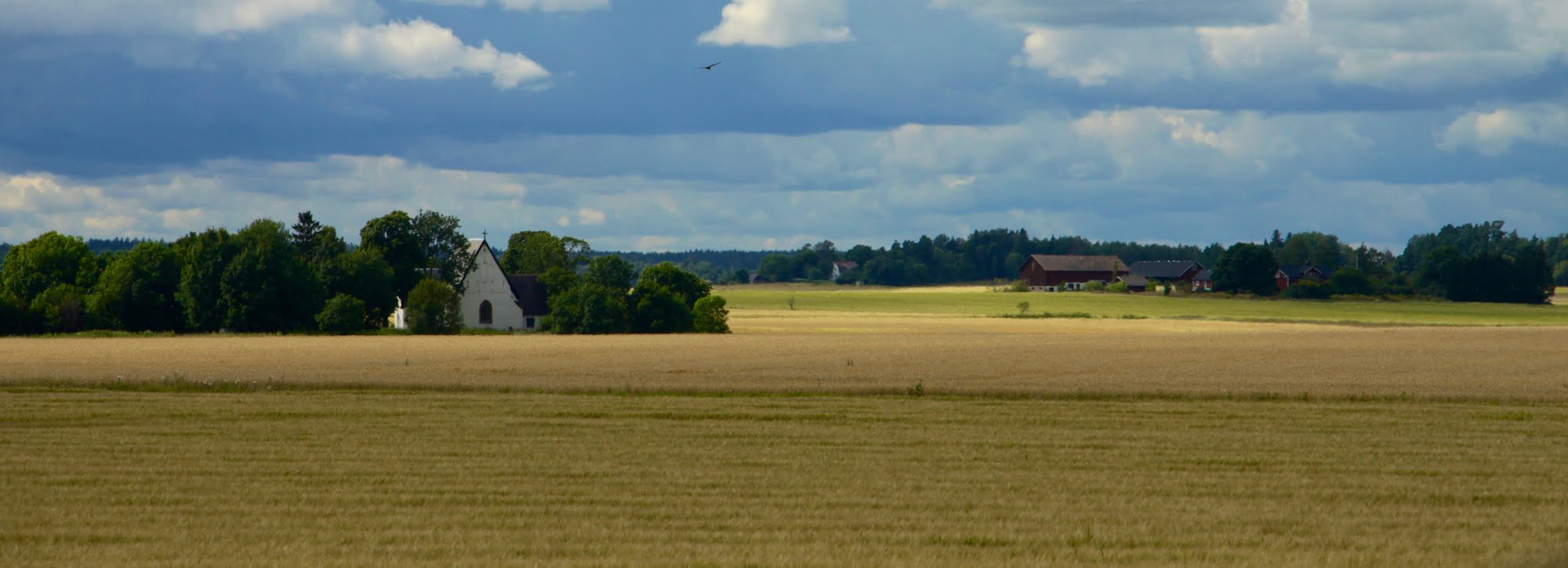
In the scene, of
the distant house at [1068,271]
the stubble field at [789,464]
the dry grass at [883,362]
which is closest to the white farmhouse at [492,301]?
the dry grass at [883,362]

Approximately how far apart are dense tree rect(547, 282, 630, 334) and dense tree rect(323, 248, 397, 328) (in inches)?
404

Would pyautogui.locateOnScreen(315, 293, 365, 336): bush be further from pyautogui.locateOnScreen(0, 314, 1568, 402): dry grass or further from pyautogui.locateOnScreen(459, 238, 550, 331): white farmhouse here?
pyautogui.locateOnScreen(459, 238, 550, 331): white farmhouse

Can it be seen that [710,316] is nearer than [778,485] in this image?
No

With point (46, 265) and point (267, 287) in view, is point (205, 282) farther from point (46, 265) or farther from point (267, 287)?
point (46, 265)

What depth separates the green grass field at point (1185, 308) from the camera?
9806cm

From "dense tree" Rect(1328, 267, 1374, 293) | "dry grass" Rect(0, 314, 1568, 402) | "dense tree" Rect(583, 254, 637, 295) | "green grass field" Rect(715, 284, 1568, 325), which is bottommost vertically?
"dry grass" Rect(0, 314, 1568, 402)

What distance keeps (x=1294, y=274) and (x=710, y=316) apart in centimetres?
10421

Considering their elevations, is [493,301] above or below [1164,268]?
below

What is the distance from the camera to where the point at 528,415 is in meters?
27.9

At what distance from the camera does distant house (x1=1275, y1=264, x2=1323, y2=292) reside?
15900cm

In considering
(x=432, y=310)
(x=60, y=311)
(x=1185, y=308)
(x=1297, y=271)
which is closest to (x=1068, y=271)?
(x=1297, y=271)

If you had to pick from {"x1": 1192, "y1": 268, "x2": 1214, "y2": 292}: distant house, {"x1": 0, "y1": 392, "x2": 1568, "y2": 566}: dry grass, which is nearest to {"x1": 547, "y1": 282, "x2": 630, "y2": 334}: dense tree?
{"x1": 0, "y1": 392, "x2": 1568, "y2": 566}: dry grass

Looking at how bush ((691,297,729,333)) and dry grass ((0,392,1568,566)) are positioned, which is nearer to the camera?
dry grass ((0,392,1568,566))

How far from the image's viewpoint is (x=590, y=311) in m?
81.8
